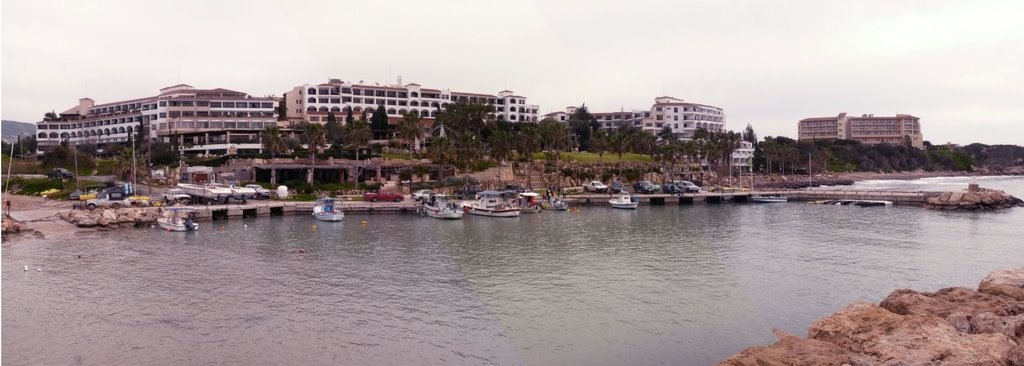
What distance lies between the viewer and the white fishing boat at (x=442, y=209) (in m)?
69.1

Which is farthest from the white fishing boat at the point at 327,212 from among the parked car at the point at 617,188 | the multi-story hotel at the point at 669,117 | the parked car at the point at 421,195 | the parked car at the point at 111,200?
the multi-story hotel at the point at 669,117

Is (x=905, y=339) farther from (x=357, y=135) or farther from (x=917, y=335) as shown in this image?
(x=357, y=135)

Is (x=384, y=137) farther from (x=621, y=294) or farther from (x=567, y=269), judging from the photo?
(x=621, y=294)

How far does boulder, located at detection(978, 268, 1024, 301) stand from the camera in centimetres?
2681

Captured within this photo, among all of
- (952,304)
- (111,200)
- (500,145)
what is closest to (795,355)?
(952,304)

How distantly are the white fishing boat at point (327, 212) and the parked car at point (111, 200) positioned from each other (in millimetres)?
18475

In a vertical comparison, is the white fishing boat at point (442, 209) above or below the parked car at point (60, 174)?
below

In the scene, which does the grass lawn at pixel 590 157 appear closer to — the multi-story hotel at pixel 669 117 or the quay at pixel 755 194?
the quay at pixel 755 194

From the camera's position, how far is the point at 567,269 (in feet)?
130

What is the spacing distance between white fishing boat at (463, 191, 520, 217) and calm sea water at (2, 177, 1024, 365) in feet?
35.3

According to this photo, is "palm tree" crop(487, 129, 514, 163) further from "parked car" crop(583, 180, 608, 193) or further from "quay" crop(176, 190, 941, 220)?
"parked car" crop(583, 180, 608, 193)

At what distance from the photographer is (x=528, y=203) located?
80438 mm

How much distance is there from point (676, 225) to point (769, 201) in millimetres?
38884

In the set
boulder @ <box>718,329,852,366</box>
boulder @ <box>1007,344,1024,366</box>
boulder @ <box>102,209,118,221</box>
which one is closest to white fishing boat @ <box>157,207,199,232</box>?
boulder @ <box>102,209,118,221</box>
